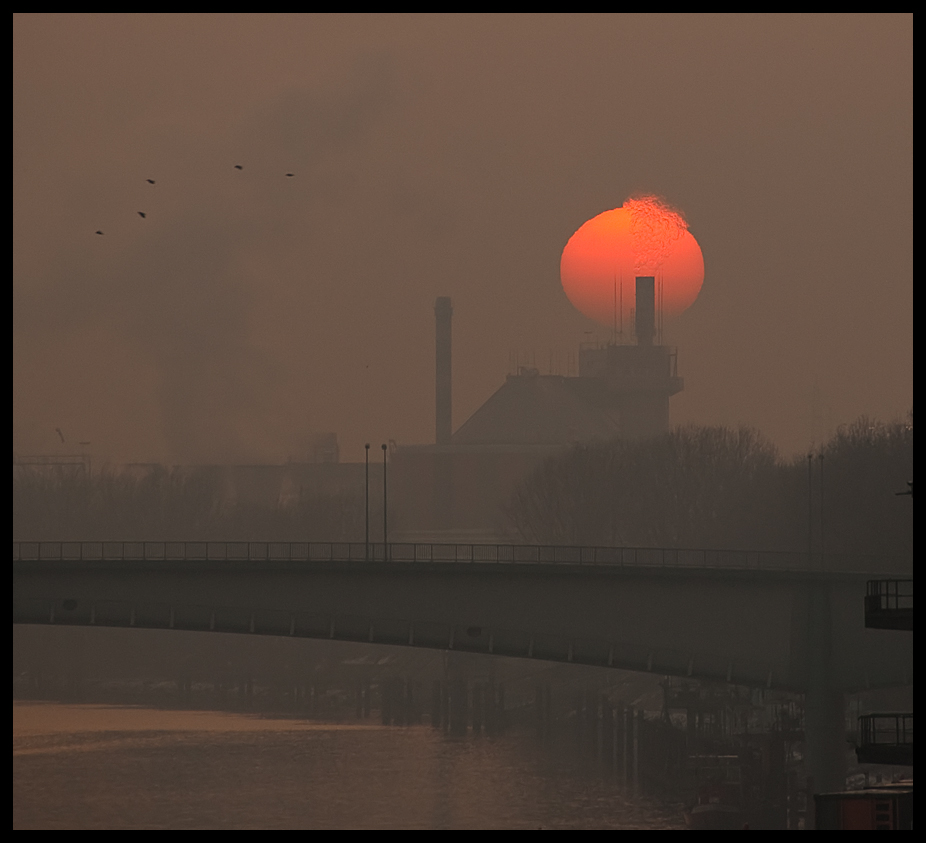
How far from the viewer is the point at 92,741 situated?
354 ft

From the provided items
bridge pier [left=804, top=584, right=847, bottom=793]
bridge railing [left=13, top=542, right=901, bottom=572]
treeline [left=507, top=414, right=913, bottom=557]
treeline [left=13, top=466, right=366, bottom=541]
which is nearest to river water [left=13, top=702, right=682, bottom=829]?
bridge pier [left=804, top=584, right=847, bottom=793]

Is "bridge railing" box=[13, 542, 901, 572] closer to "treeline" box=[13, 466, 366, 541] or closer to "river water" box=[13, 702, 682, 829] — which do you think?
"treeline" box=[13, 466, 366, 541]

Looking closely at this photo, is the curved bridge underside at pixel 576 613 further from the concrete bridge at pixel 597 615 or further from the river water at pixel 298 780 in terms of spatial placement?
the river water at pixel 298 780

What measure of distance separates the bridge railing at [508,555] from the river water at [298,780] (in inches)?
367

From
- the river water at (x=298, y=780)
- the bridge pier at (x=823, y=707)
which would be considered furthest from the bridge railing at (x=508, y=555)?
the river water at (x=298, y=780)

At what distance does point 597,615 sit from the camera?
80.4m

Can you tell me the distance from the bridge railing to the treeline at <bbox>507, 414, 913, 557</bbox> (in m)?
1.63

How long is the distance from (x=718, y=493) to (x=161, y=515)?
2403 inches

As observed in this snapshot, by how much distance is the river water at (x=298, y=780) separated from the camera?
8269cm

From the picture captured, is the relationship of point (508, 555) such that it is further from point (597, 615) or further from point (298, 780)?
point (597, 615)

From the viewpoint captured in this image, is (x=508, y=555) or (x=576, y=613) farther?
(x=508, y=555)

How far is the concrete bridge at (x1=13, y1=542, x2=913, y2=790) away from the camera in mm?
79625

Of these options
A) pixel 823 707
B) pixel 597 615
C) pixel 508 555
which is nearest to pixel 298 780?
pixel 597 615
